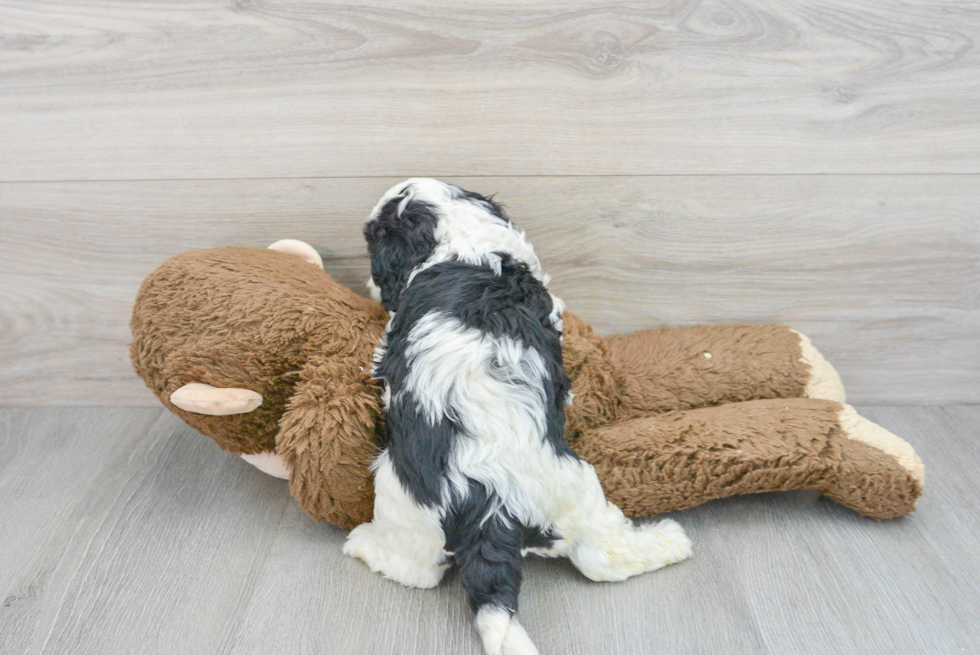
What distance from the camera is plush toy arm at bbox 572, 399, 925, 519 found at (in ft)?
3.39

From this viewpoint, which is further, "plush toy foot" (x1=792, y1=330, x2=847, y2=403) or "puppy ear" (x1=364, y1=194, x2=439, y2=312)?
"plush toy foot" (x1=792, y1=330, x2=847, y2=403)

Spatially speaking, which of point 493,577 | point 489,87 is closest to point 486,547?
point 493,577

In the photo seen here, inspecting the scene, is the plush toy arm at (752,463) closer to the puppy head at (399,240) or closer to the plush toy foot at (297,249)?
the puppy head at (399,240)

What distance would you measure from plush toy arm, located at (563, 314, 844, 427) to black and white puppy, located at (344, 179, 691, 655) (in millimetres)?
139

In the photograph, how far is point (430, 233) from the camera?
3.25 feet

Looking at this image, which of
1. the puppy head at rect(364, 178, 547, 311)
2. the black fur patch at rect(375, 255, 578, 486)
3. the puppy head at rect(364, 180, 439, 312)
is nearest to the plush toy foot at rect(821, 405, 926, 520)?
the black fur patch at rect(375, 255, 578, 486)

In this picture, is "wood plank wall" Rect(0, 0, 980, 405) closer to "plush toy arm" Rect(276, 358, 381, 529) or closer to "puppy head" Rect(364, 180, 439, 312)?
"puppy head" Rect(364, 180, 439, 312)

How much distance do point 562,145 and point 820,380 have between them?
57 centimetres

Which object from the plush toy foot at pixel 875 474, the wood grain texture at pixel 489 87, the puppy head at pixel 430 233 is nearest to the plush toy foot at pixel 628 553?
the plush toy foot at pixel 875 474

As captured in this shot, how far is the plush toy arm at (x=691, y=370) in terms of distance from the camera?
1.12m

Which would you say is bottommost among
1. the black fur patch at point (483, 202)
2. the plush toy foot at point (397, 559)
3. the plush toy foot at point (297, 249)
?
the plush toy foot at point (397, 559)

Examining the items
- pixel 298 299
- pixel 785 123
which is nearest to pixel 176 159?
pixel 298 299

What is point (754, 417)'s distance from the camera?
3.53ft

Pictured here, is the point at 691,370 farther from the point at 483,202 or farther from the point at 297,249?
the point at 297,249
